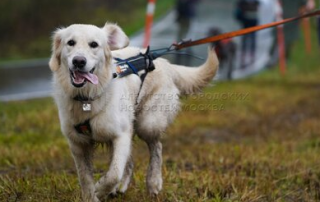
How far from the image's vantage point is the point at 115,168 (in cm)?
478

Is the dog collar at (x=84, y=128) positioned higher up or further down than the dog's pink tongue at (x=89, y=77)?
further down

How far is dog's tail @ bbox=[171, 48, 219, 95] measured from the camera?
19.9 ft

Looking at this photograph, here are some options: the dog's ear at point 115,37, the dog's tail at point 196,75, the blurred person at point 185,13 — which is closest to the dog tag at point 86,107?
the dog's ear at point 115,37

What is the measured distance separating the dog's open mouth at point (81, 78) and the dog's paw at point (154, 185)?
1.22 meters

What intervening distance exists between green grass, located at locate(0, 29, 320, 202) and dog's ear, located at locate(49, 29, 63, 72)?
100 cm

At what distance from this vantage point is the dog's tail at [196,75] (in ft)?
19.9

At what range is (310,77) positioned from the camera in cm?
1574

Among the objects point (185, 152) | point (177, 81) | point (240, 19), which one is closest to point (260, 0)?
point (240, 19)

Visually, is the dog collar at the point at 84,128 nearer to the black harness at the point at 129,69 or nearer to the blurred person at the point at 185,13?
the black harness at the point at 129,69

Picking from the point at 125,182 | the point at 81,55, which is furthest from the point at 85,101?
the point at 125,182

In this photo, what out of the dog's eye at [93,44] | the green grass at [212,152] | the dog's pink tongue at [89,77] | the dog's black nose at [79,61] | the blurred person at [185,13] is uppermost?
the blurred person at [185,13]

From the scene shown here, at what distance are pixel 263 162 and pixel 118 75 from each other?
229 centimetres

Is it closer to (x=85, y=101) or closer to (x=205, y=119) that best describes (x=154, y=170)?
(x=85, y=101)

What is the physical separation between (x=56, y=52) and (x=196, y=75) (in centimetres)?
168
